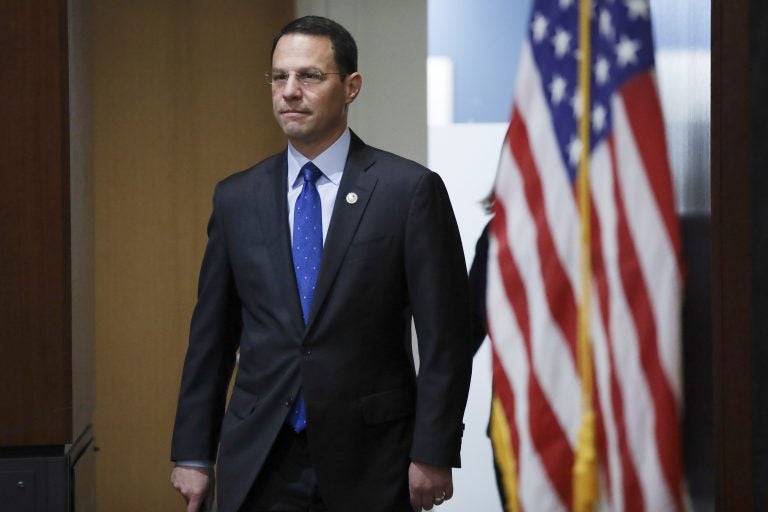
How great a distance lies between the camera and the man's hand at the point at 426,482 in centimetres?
212

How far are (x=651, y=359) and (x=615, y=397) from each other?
150 mm

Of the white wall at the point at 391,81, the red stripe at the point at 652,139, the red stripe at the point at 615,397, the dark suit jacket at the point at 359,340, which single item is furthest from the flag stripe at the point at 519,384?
the dark suit jacket at the point at 359,340

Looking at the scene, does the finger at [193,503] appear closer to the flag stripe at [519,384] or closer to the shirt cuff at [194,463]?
the shirt cuff at [194,463]

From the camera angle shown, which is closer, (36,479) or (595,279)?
(36,479)

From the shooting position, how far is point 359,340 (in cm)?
216

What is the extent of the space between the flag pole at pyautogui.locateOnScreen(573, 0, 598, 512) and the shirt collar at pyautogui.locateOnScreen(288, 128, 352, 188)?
1.24 metres

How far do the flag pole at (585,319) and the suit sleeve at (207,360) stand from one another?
132cm

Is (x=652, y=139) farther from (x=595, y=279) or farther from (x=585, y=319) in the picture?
(x=585, y=319)

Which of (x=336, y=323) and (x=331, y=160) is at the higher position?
(x=331, y=160)

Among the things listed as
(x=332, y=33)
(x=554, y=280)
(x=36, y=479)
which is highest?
(x=332, y=33)

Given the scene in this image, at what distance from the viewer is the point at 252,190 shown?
Answer: 2.28 m

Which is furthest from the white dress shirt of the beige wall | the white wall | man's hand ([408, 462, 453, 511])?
the beige wall

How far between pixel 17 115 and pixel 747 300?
70.2 inches

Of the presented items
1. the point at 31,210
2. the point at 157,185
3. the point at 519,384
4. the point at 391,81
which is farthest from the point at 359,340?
the point at 157,185
